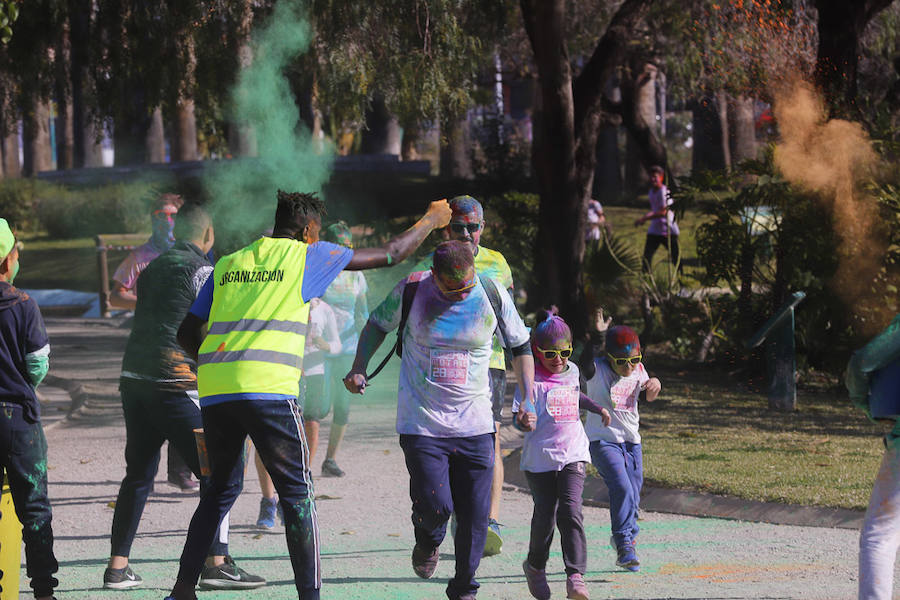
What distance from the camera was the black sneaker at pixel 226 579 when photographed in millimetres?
5680

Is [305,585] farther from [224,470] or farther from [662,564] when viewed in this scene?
[662,564]

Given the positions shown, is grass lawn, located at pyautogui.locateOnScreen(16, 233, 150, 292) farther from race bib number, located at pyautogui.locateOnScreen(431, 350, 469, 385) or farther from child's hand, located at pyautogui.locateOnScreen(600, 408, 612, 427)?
race bib number, located at pyautogui.locateOnScreen(431, 350, 469, 385)

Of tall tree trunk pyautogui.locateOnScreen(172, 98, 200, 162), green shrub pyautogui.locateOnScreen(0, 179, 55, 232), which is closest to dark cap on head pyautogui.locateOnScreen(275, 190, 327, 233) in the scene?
tall tree trunk pyautogui.locateOnScreen(172, 98, 200, 162)

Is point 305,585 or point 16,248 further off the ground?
point 16,248

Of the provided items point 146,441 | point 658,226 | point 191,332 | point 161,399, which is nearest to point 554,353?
point 191,332

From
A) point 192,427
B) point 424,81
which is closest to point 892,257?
point 424,81

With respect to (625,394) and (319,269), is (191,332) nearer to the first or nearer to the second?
(319,269)

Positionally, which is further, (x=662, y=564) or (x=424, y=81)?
(x=424, y=81)

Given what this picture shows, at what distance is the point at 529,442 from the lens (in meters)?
5.75

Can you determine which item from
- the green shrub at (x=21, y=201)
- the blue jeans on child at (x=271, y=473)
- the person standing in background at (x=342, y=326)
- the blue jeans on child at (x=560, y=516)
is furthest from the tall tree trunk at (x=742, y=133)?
the blue jeans on child at (x=271, y=473)

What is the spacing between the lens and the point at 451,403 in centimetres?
530

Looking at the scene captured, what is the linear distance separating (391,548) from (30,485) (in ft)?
6.95

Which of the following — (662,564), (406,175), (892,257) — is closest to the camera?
(662,564)

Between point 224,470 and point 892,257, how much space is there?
27.6ft
